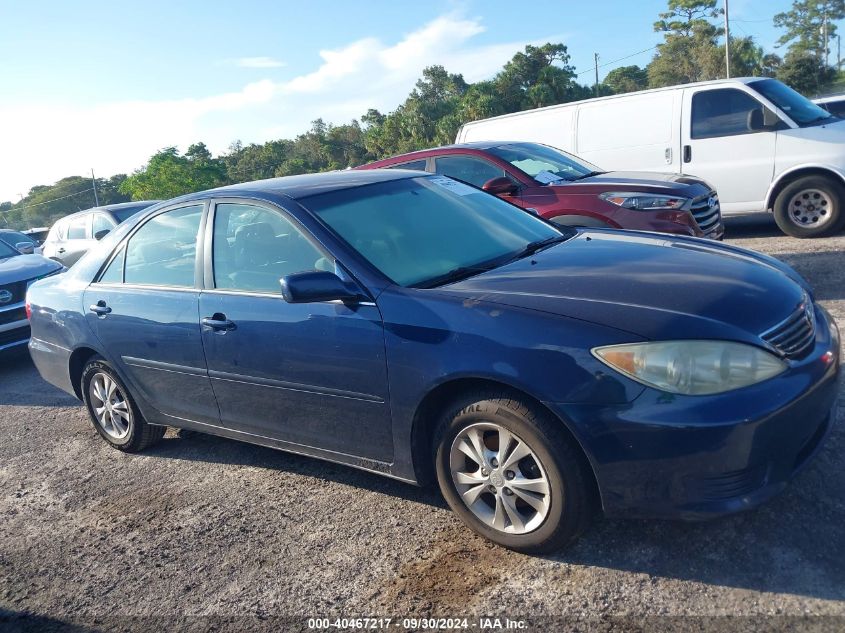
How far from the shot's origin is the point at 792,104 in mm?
8758

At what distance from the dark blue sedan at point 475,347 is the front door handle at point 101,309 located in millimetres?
18

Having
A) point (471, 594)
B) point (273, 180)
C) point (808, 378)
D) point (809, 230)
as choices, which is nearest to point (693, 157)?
point (809, 230)

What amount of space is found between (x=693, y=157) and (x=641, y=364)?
289 inches

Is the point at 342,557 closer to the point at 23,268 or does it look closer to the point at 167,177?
the point at 23,268

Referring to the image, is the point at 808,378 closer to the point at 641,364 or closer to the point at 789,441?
the point at 789,441

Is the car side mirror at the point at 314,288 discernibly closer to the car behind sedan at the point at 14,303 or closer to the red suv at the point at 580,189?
the red suv at the point at 580,189

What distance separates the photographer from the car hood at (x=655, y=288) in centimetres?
278

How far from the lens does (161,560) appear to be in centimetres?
355

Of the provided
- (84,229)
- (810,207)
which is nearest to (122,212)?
(84,229)

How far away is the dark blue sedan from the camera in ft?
8.81

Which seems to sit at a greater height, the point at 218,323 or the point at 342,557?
the point at 218,323

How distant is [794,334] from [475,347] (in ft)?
4.18

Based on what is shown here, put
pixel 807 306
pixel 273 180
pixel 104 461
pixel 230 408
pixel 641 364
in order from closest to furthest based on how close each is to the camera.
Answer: pixel 641 364, pixel 807 306, pixel 230 408, pixel 273 180, pixel 104 461

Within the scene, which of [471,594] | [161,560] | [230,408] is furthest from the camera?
[230,408]
